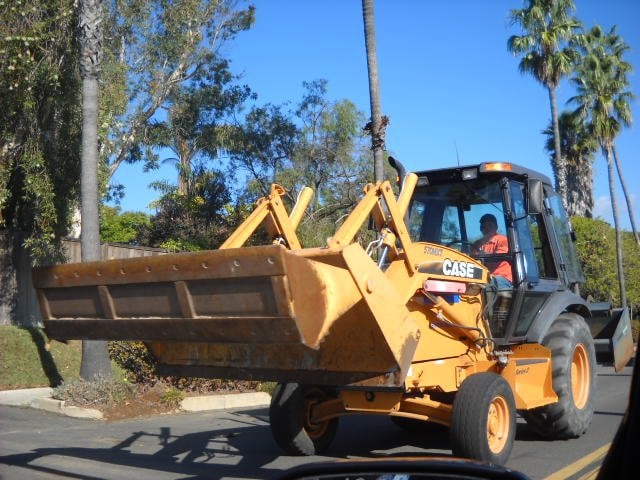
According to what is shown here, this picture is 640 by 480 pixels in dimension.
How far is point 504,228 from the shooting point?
8.51 metres

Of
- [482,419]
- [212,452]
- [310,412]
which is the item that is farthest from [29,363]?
[482,419]

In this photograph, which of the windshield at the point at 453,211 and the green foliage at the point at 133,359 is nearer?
the windshield at the point at 453,211

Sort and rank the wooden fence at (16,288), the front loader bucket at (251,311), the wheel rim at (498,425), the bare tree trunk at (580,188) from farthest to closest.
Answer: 1. the bare tree trunk at (580,188)
2. the wooden fence at (16,288)
3. the wheel rim at (498,425)
4. the front loader bucket at (251,311)

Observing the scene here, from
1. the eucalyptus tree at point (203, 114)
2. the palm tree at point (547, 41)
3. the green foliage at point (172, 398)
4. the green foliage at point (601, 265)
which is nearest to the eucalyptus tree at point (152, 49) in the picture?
the eucalyptus tree at point (203, 114)

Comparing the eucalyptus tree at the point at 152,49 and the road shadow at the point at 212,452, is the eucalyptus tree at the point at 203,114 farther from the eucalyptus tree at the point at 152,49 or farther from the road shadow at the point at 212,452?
the road shadow at the point at 212,452

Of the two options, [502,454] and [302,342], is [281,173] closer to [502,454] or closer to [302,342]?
[502,454]

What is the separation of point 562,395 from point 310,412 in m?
2.98

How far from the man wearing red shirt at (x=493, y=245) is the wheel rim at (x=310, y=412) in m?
2.39

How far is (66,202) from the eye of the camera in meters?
15.2

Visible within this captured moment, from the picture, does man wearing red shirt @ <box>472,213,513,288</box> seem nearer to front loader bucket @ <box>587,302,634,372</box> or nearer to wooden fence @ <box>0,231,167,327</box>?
front loader bucket @ <box>587,302,634,372</box>

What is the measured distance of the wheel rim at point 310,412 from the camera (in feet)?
27.0

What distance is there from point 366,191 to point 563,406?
4.07m

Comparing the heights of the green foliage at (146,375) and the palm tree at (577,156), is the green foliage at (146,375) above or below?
below

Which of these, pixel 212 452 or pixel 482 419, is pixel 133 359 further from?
pixel 482 419
